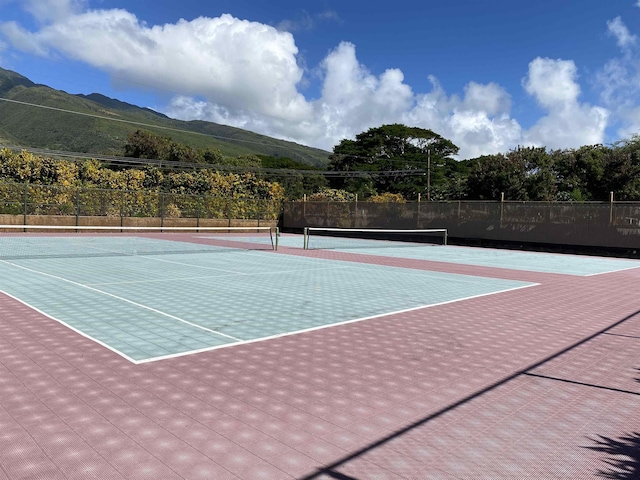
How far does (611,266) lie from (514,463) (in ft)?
56.4

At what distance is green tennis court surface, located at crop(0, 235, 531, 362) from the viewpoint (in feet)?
21.9

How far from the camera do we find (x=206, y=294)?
964 centimetres

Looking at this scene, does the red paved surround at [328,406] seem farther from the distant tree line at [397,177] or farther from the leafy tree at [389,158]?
the leafy tree at [389,158]

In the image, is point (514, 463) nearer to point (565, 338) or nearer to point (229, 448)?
point (229, 448)

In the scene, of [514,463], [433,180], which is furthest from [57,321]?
[433,180]

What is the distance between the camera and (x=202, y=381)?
480 centimetres

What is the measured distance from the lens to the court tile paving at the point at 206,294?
6688 millimetres

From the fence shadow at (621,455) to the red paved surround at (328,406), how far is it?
19 mm

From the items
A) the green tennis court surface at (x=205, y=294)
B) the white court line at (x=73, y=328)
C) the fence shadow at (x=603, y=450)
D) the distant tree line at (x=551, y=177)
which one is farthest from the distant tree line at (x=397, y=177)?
the fence shadow at (x=603, y=450)

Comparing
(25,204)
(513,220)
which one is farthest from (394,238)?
(25,204)

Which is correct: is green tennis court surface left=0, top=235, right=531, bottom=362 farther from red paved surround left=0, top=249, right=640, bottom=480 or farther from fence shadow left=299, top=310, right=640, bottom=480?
fence shadow left=299, top=310, right=640, bottom=480

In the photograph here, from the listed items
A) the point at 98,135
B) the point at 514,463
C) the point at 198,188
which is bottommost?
the point at 514,463

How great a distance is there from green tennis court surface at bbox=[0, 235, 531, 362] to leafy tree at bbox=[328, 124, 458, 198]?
59.7m

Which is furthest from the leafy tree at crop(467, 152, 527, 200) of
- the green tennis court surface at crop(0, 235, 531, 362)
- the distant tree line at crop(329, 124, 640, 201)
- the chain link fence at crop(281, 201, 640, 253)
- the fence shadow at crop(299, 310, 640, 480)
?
the fence shadow at crop(299, 310, 640, 480)
